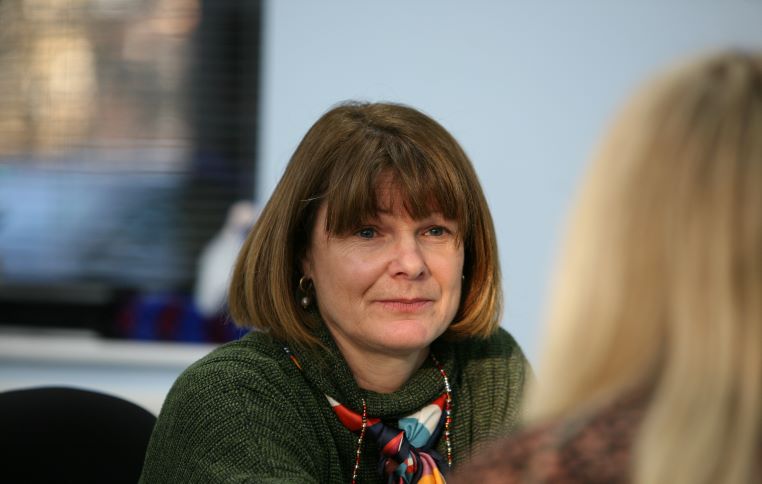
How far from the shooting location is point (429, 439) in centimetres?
186

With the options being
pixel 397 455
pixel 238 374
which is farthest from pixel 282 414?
pixel 397 455

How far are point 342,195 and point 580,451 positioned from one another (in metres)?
0.97

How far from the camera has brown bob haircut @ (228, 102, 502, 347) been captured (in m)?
1.79

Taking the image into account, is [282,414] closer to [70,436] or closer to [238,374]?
[238,374]

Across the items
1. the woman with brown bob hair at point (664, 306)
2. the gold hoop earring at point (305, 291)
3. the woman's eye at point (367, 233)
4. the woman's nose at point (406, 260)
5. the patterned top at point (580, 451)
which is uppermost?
the woman with brown bob hair at point (664, 306)

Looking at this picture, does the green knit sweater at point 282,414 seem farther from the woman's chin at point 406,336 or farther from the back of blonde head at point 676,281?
the back of blonde head at point 676,281

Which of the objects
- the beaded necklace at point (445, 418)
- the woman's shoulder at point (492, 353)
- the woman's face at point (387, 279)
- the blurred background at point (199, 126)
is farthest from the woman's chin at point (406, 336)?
the blurred background at point (199, 126)

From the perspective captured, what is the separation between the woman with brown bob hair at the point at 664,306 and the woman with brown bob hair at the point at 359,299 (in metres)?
0.84

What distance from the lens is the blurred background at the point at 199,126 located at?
359 centimetres

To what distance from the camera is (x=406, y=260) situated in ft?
5.91

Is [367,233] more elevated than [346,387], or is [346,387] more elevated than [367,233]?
[367,233]

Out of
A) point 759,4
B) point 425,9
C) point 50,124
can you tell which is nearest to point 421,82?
point 425,9

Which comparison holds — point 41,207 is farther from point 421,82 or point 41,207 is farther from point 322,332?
point 322,332

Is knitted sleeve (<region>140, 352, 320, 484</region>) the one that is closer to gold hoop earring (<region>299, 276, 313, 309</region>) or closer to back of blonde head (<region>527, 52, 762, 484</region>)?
gold hoop earring (<region>299, 276, 313, 309</region>)
